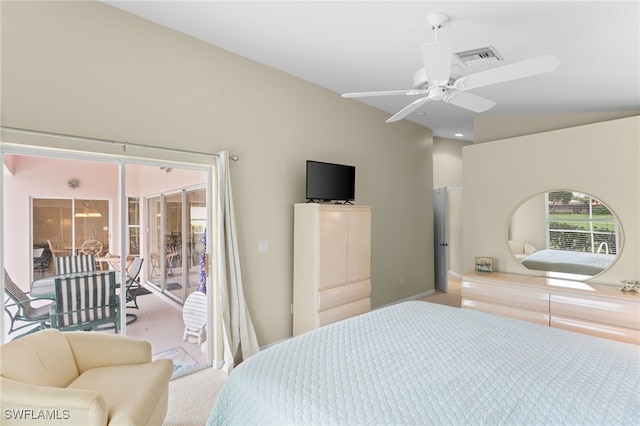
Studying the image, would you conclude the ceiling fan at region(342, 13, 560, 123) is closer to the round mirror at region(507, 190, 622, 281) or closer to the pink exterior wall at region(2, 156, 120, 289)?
the round mirror at region(507, 190, 622, 281)

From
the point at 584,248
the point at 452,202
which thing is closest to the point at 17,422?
the point at 584,248

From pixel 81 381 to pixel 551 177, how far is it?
187 inches

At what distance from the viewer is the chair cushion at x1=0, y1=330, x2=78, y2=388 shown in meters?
1.68

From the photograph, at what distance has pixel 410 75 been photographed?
134 inches

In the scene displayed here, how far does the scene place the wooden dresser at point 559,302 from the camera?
10.0 feet

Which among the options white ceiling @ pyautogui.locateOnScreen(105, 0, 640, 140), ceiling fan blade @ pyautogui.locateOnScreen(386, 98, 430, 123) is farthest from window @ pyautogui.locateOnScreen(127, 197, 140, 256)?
ceiling fan blade @ pyautogui.locateOnScreen(386, 98, 430, 123)

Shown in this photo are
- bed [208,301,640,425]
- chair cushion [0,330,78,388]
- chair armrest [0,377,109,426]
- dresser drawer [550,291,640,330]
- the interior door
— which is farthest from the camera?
the interior door

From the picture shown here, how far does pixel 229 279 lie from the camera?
312cm

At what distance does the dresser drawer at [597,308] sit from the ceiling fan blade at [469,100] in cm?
218

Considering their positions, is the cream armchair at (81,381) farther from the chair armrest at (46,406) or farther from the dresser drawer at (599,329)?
the dresser drawer at (599,329)

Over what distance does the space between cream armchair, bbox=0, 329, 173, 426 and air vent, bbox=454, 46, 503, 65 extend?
328cm

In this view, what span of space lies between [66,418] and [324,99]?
363 centimetres

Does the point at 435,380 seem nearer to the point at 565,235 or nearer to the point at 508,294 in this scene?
the point at 508,294

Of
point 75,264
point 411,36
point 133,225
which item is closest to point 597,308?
point 411,36
